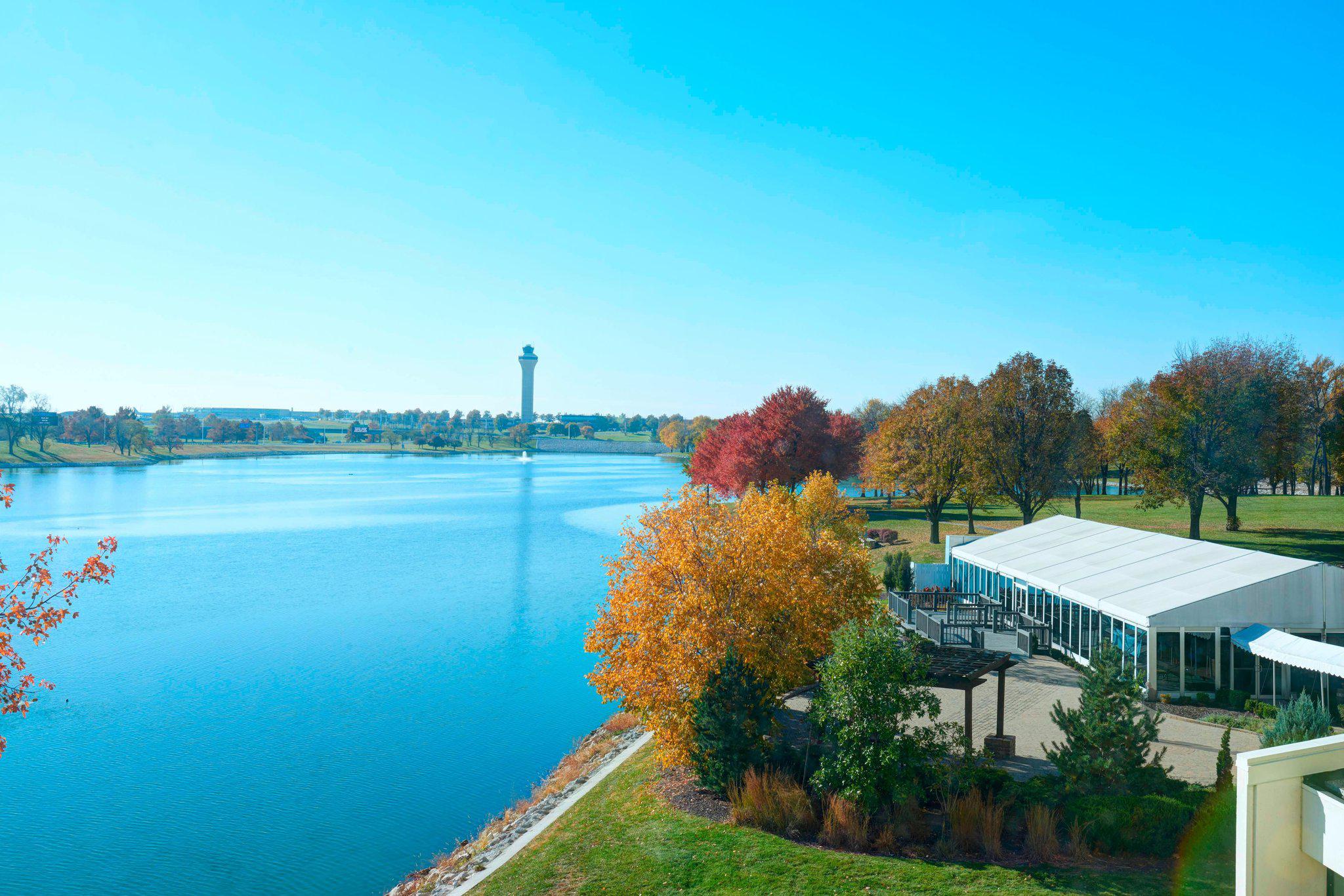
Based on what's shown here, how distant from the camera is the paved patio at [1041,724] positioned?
14.3 metres

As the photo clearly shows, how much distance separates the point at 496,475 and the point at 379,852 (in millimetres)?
116439

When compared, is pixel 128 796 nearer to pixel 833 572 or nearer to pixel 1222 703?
pixel 833 572

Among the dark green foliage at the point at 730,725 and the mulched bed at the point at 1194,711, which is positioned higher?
the dark green foliage at the point at 730,725

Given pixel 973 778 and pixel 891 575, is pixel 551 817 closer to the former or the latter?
pixel 973 778

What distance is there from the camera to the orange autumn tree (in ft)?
48.3

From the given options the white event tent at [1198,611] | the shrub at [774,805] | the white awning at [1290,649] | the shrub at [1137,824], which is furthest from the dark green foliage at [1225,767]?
the white event tent at [1198,611]

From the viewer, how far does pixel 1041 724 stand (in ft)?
54.5

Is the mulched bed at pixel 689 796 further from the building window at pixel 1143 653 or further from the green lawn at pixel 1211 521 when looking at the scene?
the green lawn at pixel 1211 521

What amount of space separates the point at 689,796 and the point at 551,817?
248cm

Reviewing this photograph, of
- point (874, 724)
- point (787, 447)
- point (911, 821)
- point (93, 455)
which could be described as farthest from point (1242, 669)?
point (93, 455)

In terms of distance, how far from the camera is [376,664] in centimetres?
2697

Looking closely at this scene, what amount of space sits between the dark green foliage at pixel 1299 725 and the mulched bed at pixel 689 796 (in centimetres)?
774

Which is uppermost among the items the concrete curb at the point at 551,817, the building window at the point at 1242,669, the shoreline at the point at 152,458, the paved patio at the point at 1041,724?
the shoreline at the point at 152,458

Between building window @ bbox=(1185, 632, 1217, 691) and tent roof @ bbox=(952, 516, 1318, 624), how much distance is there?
89cm
